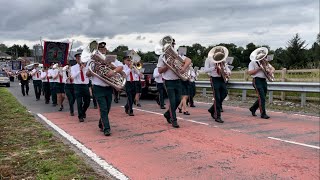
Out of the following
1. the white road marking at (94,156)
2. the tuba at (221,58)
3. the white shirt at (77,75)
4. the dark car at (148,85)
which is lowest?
the white road marking at (94,156)

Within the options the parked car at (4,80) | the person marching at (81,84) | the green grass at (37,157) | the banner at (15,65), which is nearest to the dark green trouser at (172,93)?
the green grass at (37,157)

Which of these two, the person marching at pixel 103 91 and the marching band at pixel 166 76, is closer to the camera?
the person marching at pixel 103 91

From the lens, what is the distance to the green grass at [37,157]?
5875mm

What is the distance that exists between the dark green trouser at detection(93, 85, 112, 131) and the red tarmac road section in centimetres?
32

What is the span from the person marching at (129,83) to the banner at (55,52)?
773 centimetres

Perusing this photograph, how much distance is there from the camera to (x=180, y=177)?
5.84 meters

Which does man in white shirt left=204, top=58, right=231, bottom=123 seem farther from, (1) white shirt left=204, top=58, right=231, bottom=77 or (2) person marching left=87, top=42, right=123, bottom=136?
(2) person marching left=87, top=42, right=123, bottom=136

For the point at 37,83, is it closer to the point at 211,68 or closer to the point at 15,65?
the point at 211,68

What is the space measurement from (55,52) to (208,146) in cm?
1579

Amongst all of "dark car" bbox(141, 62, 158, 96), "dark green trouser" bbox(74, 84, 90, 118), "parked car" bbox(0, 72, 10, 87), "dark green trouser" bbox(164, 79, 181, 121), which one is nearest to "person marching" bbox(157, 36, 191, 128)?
"dark green trouser" bbox(164, 79, 181, 121)

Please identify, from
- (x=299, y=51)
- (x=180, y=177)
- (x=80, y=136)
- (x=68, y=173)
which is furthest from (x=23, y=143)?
(x=299, y=51)

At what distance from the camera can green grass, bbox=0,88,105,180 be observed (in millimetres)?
5875

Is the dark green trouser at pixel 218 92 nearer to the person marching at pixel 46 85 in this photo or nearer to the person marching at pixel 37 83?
the person marching at pixel 46 85

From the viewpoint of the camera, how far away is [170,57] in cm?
1009
